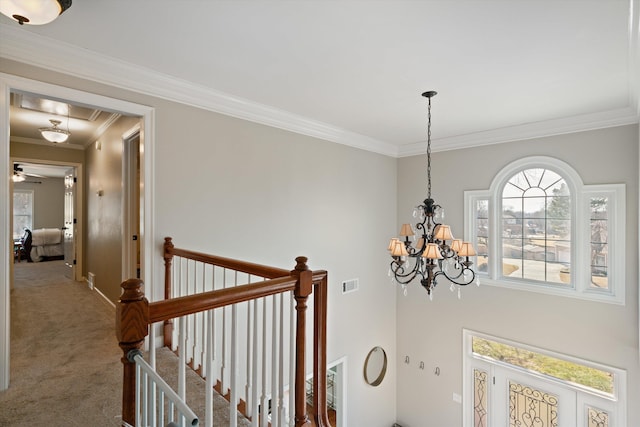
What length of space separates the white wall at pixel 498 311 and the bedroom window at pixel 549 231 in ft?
0.34

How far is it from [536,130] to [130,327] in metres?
4.60

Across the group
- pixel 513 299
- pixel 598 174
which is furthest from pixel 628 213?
pixel 513 299

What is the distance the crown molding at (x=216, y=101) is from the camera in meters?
2.07

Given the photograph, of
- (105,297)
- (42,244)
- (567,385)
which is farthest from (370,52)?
(42,244)

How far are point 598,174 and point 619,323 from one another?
65.5 inches

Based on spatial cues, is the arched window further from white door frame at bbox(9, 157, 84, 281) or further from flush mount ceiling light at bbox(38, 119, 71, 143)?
white door frame at bbox(9, 157, 84, 281)

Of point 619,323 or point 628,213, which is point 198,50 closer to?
point 628,213

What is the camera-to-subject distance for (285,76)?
260 centimetres

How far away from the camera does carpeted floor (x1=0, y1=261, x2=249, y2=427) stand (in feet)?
6.10

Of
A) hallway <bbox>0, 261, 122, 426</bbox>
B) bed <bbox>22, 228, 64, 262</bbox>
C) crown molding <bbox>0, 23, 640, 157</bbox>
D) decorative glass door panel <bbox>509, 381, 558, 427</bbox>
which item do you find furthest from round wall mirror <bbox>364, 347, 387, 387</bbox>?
bed <bbox>22, 228, 64, 262</bbox>

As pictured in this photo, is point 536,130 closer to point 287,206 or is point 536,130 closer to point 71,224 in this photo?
point 287,206

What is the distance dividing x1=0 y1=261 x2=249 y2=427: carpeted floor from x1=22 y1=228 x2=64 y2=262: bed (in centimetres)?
420

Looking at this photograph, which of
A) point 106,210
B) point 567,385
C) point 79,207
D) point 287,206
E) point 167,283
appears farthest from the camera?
point 79,207

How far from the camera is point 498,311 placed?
4.26 m
